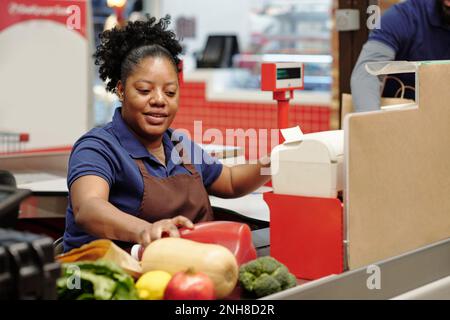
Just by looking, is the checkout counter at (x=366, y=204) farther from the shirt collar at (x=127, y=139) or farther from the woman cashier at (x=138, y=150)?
the shirt collar at (x=127, y=139)

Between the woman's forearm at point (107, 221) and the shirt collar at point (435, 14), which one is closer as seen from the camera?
the woman's forearm at point (107, 221)

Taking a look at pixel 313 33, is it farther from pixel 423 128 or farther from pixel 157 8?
pixel 423 128

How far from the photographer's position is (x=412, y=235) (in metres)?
1.86

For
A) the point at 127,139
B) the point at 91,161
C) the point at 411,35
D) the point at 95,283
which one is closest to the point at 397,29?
the point at 411,35

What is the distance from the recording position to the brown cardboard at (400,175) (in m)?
A: 1.69

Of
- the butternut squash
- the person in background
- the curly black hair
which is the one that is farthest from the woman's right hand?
the person in background

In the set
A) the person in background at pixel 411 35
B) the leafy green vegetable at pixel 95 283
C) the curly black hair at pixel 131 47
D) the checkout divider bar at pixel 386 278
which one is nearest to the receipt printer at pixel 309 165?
the checkout divider bar at pixel 386 278

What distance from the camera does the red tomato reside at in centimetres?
141

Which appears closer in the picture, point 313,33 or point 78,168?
point 78,168

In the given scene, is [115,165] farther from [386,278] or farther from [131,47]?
[386,278]

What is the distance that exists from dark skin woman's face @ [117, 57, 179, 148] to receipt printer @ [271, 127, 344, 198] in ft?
1.66

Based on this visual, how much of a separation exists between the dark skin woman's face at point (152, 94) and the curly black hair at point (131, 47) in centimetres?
4
